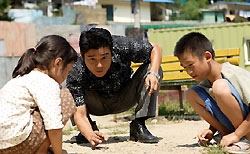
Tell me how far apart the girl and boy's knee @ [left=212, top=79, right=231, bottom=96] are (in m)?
1.09

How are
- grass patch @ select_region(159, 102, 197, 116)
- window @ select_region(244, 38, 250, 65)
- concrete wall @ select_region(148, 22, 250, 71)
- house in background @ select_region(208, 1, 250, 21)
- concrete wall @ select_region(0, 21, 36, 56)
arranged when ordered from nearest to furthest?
grass patch @ select_region(159, 102, 197, 116)
window @ select_region(244, 38, 250, 65)
concrete wall @ select_region(148, 22, 250, 71)
concrete wall @ select_region(0, 21, 36, 56)
house in background @ select_region(208, 1, 250, 21)

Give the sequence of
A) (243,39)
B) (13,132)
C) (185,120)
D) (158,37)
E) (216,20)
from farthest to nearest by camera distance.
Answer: (216,20)
(158,37)
(243,39)
(185,120)
(13,132)

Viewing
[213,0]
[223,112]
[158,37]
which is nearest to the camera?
[223,112]

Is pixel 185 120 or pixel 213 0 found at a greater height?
pixel 213 0

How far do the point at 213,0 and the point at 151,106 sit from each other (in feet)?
Answer: 142

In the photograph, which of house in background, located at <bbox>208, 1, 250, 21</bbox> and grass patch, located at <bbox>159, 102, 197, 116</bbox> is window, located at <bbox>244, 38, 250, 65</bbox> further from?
house in background, located at <bbox>208, 1, 250, 21</bbox>

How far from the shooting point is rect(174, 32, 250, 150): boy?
2.80 metres

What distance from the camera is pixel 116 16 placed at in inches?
1282

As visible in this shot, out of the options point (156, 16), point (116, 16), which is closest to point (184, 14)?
point (156, 16)

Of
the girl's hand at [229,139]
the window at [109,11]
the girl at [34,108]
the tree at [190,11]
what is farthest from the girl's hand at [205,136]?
the tree at [190,11]

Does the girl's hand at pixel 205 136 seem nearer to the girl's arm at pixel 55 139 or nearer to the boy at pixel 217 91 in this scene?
the boy at pixel 217 91

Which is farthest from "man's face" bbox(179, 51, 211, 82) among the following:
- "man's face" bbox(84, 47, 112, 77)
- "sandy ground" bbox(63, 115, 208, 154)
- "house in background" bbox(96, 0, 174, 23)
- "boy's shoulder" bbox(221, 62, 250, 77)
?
"house in background" bbox(96, 0, 174, 23)

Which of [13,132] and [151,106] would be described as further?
[151,106]

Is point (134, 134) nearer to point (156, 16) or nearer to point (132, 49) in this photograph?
point (132, 49)
